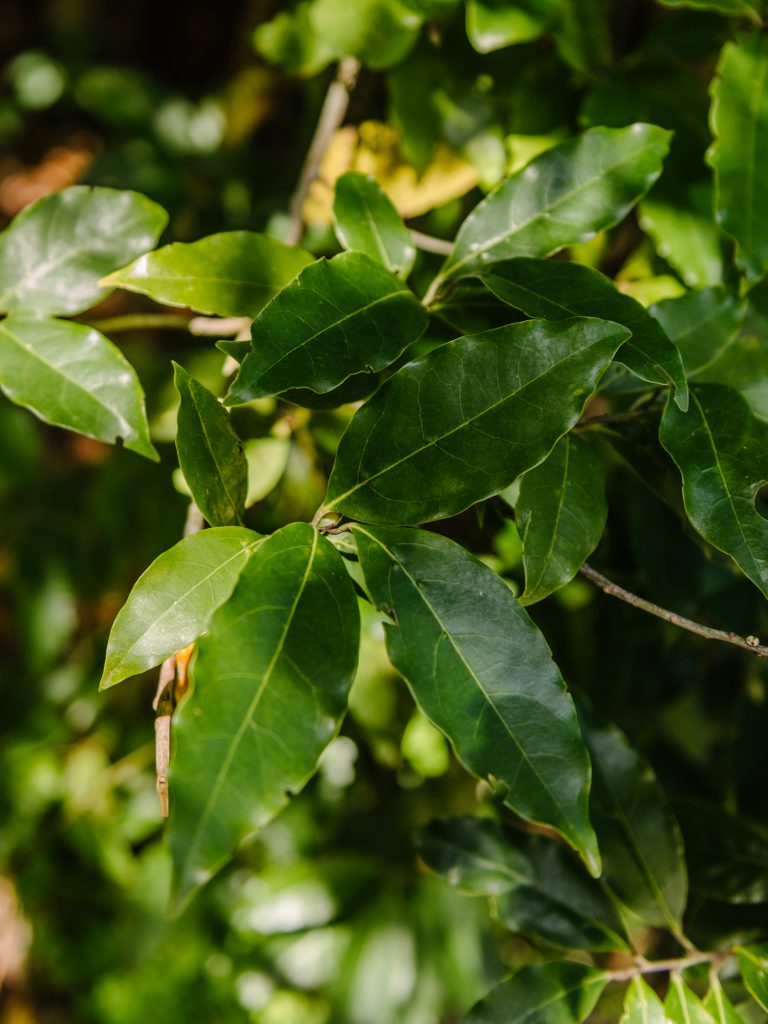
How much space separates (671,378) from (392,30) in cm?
59

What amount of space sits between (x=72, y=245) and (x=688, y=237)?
677mm

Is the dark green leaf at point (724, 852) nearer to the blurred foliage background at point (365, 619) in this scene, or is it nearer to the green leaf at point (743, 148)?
the blurred foliage background at point (365, 619)

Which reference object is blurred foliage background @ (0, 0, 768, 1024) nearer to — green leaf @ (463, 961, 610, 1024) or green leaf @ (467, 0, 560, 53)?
green leaf @ (467, 0, 560, 53)

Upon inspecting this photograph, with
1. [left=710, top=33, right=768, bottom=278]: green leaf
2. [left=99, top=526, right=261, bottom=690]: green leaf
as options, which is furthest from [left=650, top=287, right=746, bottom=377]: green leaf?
[left=99, top=526, right=261, bottom=690]: green leaf

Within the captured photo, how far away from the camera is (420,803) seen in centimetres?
134

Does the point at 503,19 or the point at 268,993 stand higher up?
the point at 503,19

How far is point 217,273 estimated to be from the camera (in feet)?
2.31

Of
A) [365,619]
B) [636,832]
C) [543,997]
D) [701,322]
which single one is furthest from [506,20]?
[543,997]

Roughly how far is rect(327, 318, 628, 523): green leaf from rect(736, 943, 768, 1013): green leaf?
1.75 ft

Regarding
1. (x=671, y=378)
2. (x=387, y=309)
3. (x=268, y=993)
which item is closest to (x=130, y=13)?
(x=387, y=309)

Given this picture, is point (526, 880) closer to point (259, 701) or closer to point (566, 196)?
point (259, 701)

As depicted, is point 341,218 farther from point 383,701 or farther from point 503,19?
point 383,701

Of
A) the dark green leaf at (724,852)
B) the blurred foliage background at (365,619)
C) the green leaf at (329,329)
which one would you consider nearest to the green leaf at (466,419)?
the green leaf at (329,329)

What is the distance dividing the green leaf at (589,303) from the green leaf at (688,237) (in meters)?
0.28
